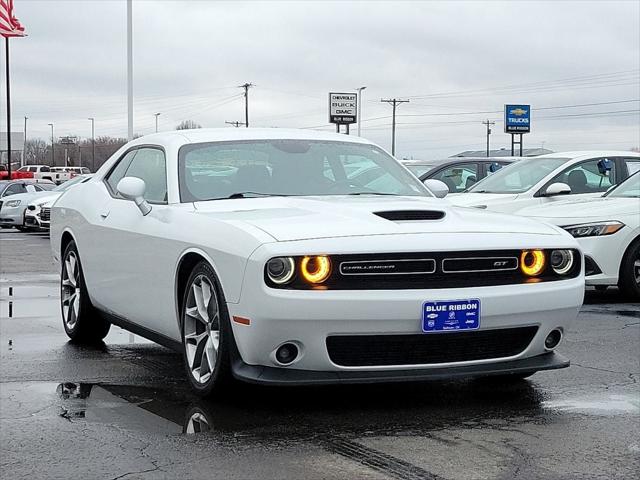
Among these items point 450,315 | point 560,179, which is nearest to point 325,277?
point 450,315

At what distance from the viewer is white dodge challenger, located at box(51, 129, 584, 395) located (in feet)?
16.4

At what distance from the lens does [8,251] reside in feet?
61.2

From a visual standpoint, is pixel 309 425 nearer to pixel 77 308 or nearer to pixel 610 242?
pixel 77 308

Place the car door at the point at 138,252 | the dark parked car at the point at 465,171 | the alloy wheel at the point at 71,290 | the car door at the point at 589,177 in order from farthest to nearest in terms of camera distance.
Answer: the dark parked car at the point at 465,171 < the car door at the point at 589,177 < the alloy wheel at the point at 71,290 < the car door at the point at 138,252

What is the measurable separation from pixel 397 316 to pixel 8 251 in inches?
583

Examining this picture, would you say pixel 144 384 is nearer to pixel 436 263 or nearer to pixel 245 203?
pixel 245 203

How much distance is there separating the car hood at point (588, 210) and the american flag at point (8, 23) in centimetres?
2830

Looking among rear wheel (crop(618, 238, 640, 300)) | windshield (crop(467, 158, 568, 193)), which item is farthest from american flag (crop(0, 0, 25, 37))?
rear wheel (crop(618, 238, 640, 300))

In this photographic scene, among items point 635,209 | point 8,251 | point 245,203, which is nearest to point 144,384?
point 245,203

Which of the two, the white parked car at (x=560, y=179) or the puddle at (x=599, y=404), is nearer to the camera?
the puddle at (x=599, y=404)

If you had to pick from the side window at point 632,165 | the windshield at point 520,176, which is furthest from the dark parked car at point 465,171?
the side window at point 632,165

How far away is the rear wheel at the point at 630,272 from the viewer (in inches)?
391

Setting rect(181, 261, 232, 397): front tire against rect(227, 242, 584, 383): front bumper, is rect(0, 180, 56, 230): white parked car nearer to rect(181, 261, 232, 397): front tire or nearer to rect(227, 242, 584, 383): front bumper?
rect(181, 261, 232, 397): front tire

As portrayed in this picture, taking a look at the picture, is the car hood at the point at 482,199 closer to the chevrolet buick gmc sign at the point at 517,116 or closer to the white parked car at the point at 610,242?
the white parked car at the point at 610,242
